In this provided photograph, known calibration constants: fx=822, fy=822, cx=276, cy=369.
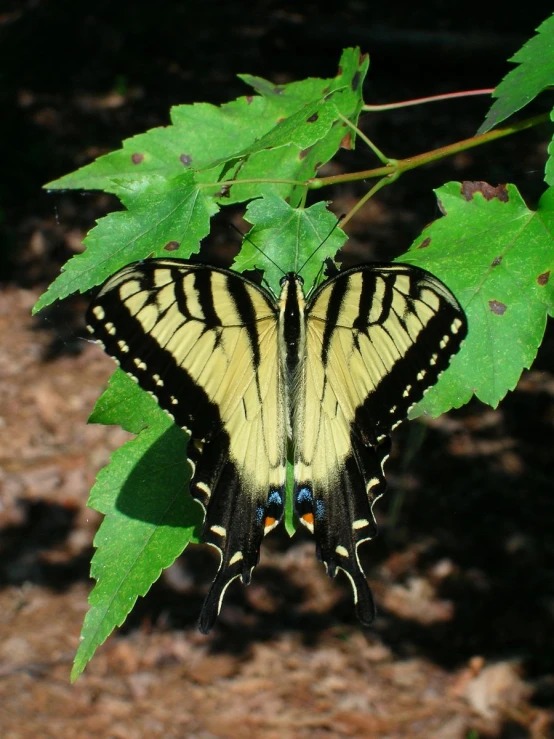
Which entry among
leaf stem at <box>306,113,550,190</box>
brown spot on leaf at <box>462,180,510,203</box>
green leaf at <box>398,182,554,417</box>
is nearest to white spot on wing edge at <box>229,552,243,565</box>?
green leaf at <box>398,182,554,417</box>

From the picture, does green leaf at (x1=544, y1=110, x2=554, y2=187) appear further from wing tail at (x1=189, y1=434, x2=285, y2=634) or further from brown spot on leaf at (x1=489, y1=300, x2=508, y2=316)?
wing tail at (x1=189, y1=434, x2=285, y2=634)

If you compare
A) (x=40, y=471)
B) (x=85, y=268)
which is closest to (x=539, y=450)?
(x=40, y=471)

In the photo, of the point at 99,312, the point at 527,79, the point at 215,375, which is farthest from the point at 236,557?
the point at 527,79

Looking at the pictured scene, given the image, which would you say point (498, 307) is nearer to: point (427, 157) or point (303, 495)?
point (427, 157)

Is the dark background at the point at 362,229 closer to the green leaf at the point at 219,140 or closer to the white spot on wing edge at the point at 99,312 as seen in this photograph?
the green leaf at the point at 219,140

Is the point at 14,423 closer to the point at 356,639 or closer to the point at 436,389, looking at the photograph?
the point at 356,639

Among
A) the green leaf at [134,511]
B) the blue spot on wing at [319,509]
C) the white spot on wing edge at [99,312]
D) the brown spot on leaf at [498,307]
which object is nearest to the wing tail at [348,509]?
the blue spot on wing at [319,509]

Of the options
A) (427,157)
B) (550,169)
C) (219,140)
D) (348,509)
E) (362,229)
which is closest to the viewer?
(550,169)
